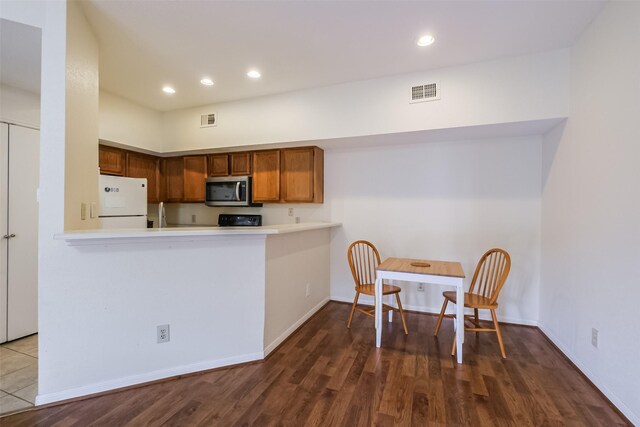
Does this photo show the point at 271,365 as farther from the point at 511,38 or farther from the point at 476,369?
the point at 511,38

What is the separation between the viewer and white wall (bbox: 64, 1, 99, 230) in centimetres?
178

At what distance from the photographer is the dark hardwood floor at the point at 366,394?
1.59m

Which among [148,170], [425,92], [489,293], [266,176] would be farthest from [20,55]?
[489,293]

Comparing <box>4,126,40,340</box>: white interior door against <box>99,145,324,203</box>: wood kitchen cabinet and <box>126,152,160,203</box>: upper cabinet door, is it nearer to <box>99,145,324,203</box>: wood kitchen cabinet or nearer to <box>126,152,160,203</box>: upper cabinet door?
<box>99,145,324,203</box>: wood kitchen cabinet

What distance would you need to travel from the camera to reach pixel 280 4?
1.88m

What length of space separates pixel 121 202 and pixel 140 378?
1.97 metres

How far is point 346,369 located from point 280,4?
2.70m

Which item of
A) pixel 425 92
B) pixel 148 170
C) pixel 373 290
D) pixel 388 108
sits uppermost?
pixel 425 92

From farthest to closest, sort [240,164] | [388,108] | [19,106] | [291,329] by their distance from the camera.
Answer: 1. [240,164]
2. [388,108]
3. [291,329]
4. [19,106]

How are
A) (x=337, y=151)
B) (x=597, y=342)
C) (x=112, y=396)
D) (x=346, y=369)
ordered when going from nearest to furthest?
1. (x=112, y=396)
2. (x=597, y=342)
3. (x=346, y=369)
4. (x=337, y=151)

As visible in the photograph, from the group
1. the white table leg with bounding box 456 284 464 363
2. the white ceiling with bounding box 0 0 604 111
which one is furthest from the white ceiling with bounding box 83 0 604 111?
the white table leg with bounding box 456 284 464 363

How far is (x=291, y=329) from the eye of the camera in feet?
8.87

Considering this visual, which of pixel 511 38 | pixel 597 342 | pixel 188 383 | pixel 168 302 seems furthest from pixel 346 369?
pixel 511 38

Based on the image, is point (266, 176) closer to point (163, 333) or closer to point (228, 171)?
point (228, 171)
